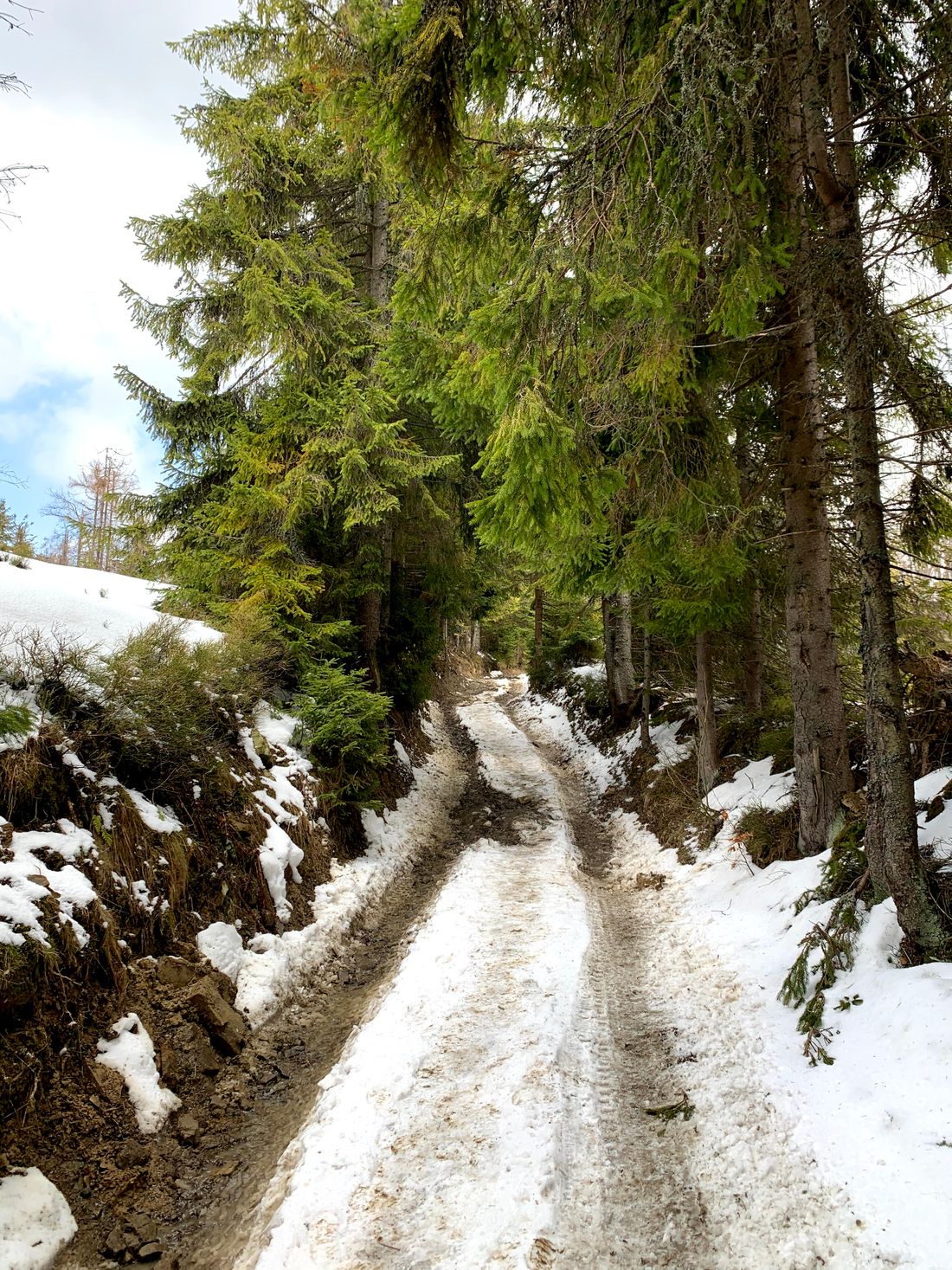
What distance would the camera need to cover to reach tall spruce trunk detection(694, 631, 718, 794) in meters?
9.21

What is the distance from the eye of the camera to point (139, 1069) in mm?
3977

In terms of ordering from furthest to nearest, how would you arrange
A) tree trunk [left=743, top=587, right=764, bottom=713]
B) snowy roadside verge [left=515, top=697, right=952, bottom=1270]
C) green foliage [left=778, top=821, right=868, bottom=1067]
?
tree trunk [left=743, top=587, right=764, bottom=713]
green foliage [left=778, top=821, right=868, bottom=1067]
snowy roadside verge [left=515, top=697, right=952, bottom=1270]

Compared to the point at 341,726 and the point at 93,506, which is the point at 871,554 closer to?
the point at 341,726

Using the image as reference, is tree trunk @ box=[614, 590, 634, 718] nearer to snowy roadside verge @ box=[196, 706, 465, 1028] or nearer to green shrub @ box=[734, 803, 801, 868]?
snowy roadside verge @ box=[196, 706, 465, 1028]

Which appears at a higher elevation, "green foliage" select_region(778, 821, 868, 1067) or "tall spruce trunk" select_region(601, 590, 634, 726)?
"tall spruce trunk" select_region(601, 590, 634, 726)

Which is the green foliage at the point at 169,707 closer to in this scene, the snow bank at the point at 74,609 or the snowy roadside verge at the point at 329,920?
the snow bank at the point at 74,609

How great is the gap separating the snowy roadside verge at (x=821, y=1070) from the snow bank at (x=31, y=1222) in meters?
3.52

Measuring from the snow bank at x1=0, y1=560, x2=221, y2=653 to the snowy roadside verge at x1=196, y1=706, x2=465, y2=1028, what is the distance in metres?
3.05

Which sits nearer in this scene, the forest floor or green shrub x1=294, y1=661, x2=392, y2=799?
the forest floor

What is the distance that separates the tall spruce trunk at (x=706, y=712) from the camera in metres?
9.21

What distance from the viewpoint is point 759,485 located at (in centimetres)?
675

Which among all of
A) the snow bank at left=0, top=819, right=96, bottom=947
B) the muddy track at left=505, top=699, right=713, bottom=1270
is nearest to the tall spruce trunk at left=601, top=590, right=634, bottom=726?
the muddy track at left=505, top=699, right=713, bottom=1270

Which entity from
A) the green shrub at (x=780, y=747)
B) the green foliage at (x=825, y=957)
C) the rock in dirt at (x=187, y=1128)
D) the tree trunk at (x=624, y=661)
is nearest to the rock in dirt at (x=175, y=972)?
the rock in dirt at (x=187, y=1128)

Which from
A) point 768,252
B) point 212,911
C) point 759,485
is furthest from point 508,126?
point 212,911
